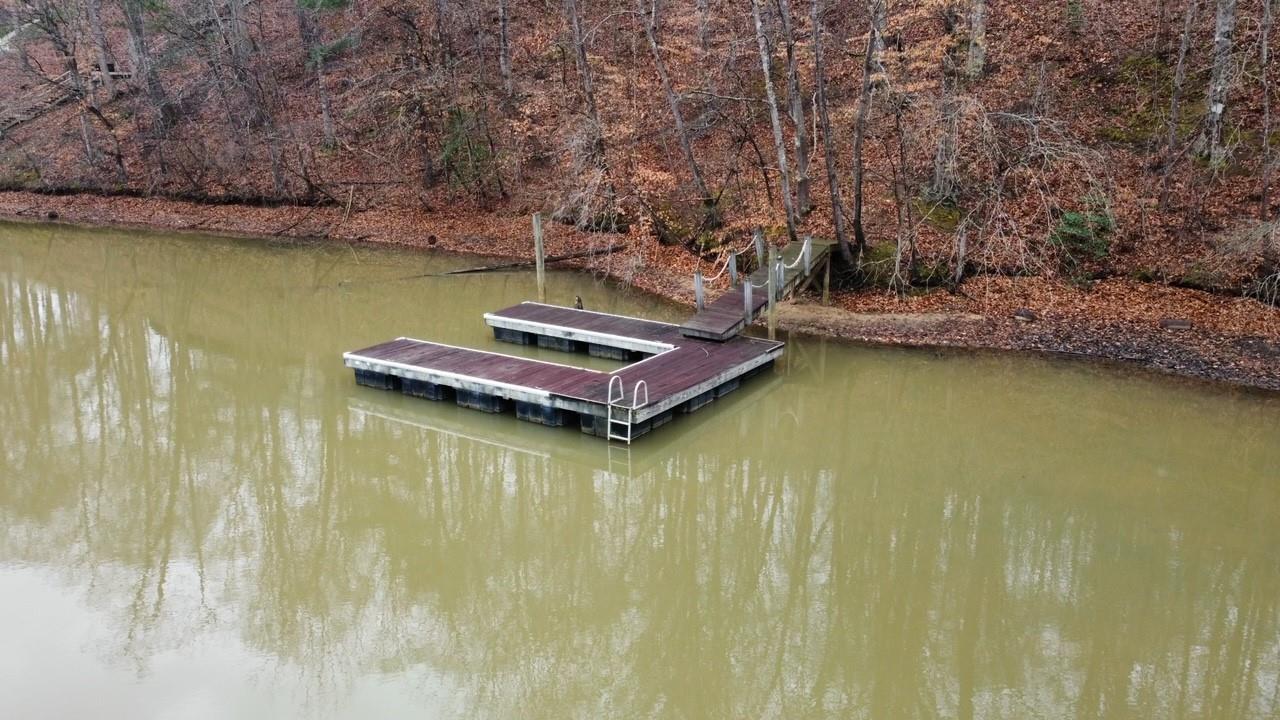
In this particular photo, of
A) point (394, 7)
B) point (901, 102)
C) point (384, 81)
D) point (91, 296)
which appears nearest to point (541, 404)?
point (901, 102)

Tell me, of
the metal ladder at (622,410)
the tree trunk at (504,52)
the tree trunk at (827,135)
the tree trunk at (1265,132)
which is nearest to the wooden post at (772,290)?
the tree trunk at (827,135)

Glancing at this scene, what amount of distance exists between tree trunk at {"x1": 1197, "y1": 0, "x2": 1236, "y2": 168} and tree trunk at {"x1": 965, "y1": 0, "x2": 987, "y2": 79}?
3681 millimetres

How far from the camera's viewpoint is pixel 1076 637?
7.44 metres

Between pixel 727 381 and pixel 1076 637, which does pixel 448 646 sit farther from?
pixel 727 381

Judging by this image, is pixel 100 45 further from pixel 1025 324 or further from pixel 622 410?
pixel 1025 324

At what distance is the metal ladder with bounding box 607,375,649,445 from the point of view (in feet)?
35.1

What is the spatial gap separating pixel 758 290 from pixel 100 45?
84.2 feet

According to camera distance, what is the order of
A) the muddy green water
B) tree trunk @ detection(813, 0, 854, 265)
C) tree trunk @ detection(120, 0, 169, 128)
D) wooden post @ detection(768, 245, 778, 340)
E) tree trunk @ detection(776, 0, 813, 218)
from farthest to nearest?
tree trunk @ detection(120, 0, 169, 128) → tree trunk @ detection(776, 0, 813, 218) → tree trunk @ detection(813, 0, 854, 265) → wooden post @ detection(768, 245, 778, 340) → the muddy green water

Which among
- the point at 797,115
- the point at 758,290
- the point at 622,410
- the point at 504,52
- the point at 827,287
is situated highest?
the point at 504,52

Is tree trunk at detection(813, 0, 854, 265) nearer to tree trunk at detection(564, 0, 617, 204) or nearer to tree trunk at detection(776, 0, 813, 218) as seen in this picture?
tree trunk at detection(776, 0, 813, 218)

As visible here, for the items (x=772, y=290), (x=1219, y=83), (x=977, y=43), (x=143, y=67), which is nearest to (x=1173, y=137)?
(x=1219, y=83)

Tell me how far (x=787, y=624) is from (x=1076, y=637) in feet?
7.59

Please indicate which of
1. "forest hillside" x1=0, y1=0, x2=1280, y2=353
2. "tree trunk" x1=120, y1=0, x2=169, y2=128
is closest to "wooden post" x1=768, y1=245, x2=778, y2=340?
"forest hillside" x1=0, y1=0, x2=1280, y2=353

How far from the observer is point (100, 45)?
95.9 feet
